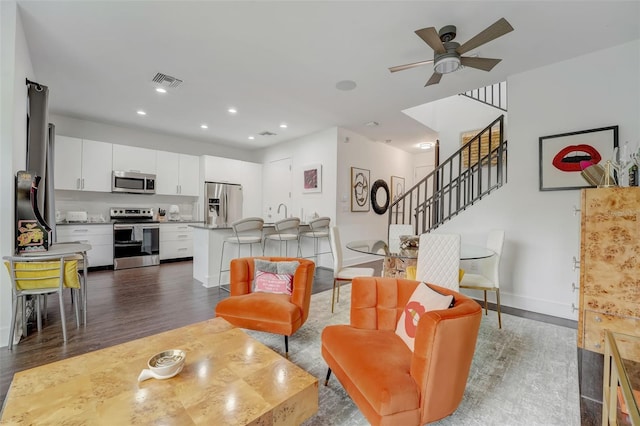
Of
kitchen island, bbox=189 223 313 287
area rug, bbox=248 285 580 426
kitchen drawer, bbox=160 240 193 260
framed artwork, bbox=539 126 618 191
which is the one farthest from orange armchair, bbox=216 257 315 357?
kitchen drawer, bbox=160 240 193 260

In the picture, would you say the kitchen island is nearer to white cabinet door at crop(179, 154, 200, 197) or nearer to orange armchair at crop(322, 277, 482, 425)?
white cabinet door at crop(179, 154, 200, 197)

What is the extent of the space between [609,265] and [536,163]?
5.74 feet

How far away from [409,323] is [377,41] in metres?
2.64

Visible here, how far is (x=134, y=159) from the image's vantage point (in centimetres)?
556

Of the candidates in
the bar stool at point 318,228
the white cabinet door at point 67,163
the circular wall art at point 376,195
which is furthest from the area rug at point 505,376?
the white cabinet door at point 67,163

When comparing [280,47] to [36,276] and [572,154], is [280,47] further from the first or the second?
[572,154]

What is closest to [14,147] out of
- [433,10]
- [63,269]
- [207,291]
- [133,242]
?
[63,269]

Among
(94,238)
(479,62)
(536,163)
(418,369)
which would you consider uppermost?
(479,62)

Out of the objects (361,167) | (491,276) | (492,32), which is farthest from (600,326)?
(361,167)

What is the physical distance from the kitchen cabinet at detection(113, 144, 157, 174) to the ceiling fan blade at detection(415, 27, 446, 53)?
572 cm

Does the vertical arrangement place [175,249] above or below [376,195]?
below

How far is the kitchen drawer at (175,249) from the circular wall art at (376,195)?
14.2 ft

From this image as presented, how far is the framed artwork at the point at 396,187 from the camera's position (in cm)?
687

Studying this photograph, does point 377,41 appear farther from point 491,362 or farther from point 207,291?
point 207,291
